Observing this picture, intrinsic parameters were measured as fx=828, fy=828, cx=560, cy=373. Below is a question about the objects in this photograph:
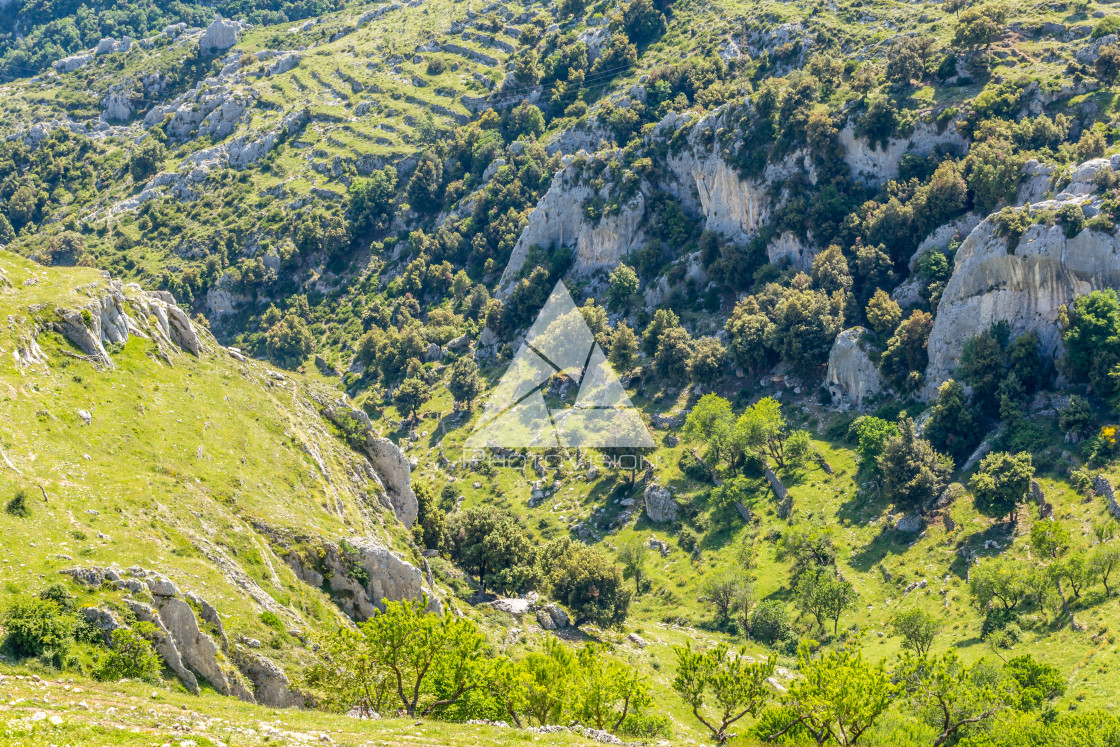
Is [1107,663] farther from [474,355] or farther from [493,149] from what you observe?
[493,149]

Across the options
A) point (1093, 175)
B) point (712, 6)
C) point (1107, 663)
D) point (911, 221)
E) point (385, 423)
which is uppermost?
point (712, 6)

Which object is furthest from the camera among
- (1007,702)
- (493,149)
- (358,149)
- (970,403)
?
(358,149)

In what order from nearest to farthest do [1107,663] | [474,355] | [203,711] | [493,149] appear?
[203,711]
[1107,663]
[474,355]
[493,149]

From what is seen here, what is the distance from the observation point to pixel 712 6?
15962 cm

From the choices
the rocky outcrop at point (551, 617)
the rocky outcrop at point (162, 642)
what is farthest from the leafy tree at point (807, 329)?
the rocky outcrop at point (162, 642)

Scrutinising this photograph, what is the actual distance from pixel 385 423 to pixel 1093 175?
91628 mm

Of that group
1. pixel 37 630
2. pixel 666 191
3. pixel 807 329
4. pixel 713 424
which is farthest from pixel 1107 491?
pixel 666 191

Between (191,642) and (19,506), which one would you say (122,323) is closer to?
(19,506)

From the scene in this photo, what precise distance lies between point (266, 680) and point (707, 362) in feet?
235

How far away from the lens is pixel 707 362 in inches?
4094

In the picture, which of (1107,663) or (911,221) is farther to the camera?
(911,221)

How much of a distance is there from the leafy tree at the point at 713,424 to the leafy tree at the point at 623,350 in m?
17.0

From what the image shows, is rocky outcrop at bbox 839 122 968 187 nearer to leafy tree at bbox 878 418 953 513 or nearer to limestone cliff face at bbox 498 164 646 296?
limestone cliff face at bbox 498 164 646 296

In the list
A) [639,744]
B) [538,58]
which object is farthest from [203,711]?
[538,58]
